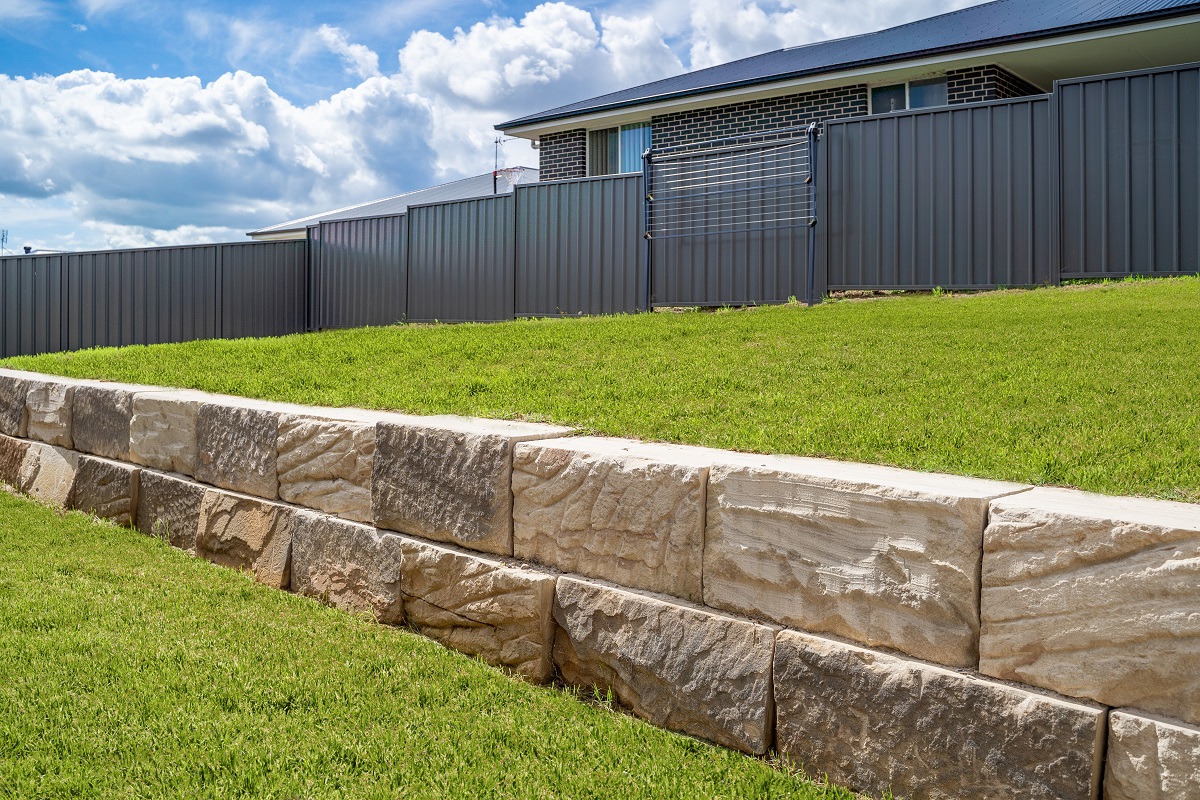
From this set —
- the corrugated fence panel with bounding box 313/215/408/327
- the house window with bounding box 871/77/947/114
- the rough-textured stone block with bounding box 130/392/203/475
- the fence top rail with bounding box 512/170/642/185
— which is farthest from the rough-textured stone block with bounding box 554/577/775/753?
the corrugated fence panel with bounding box 313/215/408/327

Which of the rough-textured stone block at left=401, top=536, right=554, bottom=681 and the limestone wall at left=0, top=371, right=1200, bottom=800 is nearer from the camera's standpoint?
the limestone wall at left=0, top=371, right=1200, bottom=800

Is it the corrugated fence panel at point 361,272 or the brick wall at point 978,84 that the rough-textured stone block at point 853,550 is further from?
the corrugated fence panel at point 361,272

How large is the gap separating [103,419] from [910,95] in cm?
1079

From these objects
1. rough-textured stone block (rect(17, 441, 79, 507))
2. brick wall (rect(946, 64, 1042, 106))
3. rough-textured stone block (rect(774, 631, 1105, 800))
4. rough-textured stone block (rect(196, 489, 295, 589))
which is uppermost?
brick wall (rect(946, 64, 1042, 106))

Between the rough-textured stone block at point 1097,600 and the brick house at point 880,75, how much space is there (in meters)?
10.5

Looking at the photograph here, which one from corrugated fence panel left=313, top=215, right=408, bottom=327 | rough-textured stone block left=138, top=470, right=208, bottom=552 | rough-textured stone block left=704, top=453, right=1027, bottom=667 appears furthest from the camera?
corrugated fence panel left=313, top=215, right=408, bottom=327

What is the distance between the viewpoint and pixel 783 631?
2533 millimetres

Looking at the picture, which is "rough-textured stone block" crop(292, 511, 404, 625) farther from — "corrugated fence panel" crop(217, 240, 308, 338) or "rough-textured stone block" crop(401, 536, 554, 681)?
"corrugated fence panel" crop(217, 240, 308, 338)

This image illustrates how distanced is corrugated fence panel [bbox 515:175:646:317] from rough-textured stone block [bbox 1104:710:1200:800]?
8699 millimetres

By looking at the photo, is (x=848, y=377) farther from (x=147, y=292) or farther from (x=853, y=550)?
(x=147, y=292)

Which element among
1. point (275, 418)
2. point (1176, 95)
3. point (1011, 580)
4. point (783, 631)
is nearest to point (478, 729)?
point (783, 631)

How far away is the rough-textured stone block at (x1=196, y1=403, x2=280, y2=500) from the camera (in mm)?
4273

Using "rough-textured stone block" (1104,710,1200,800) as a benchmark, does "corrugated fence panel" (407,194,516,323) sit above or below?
above

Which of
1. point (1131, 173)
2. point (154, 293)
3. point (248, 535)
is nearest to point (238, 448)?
point (248, 535)
